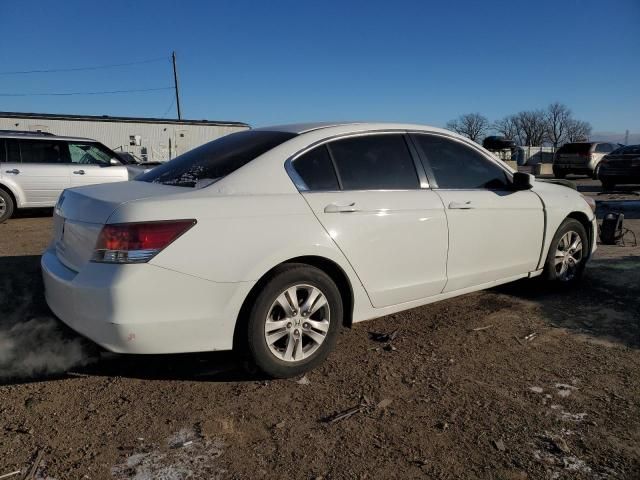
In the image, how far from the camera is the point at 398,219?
347 centimetres

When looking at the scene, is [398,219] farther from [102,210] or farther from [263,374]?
[102,210]

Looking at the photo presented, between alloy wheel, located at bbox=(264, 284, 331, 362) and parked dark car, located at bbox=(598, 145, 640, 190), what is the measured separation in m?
15.0

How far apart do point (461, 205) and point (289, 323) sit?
64.7 inches

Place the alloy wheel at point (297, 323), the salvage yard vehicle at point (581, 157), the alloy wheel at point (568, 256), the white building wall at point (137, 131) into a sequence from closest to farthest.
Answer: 1. the alloy wheel at point (297, 323)
2. the alloy wheel at point (568, 256)
3. the salvage yard vehicle at point (581, 157)
4. the white building wall at point (137, 131)

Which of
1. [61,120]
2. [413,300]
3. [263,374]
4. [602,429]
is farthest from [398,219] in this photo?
[61,120]

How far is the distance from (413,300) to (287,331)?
3.52 ft

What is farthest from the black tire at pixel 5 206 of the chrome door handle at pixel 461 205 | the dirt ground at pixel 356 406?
the chrome door handle at pixel 461 205

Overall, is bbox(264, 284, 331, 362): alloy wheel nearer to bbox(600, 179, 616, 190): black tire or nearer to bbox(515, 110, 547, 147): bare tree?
bbox(600, 179, 616, 190): black tire

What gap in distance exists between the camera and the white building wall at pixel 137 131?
27689 mm

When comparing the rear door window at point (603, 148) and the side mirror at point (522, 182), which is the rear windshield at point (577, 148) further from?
the side mirror at point (522, 182)

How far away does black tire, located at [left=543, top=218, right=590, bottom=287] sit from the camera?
4727 millimetres

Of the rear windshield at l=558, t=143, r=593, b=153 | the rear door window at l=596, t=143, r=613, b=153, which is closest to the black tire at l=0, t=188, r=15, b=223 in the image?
the rear windshield at l=558, t=143, r=593, b=153

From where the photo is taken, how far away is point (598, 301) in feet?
15.4

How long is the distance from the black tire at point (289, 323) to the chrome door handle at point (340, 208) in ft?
1.25
